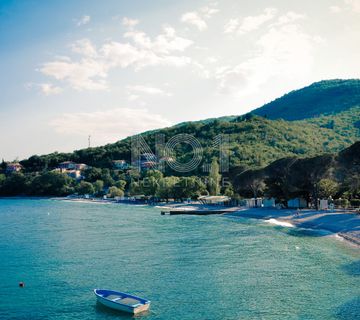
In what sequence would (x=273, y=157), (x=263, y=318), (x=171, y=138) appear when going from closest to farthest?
1. (x=263, y=318)
2. (x=273, y=157)
3. (x=171, y=138)

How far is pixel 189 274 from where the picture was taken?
98.0 feet

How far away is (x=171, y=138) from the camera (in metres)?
170

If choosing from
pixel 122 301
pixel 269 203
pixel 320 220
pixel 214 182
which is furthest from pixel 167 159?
pixel 122 301

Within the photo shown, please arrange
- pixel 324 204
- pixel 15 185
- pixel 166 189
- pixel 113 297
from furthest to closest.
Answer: pixel 15 185
pixel 166 189
pixel 324 204
pixel 113 297

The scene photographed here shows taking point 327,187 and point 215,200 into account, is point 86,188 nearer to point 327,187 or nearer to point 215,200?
point 215,200

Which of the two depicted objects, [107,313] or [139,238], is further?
[139,238]

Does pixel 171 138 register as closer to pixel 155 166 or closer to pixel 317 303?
pixel 155 166

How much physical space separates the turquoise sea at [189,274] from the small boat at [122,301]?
41cm

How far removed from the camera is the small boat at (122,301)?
21.8m

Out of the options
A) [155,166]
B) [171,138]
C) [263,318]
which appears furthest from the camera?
[171,138]

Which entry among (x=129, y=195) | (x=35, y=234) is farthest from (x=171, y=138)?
(x=35, y=234)

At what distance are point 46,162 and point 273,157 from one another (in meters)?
110

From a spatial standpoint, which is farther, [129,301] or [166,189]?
[166,189]

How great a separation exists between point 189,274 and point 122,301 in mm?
8097
